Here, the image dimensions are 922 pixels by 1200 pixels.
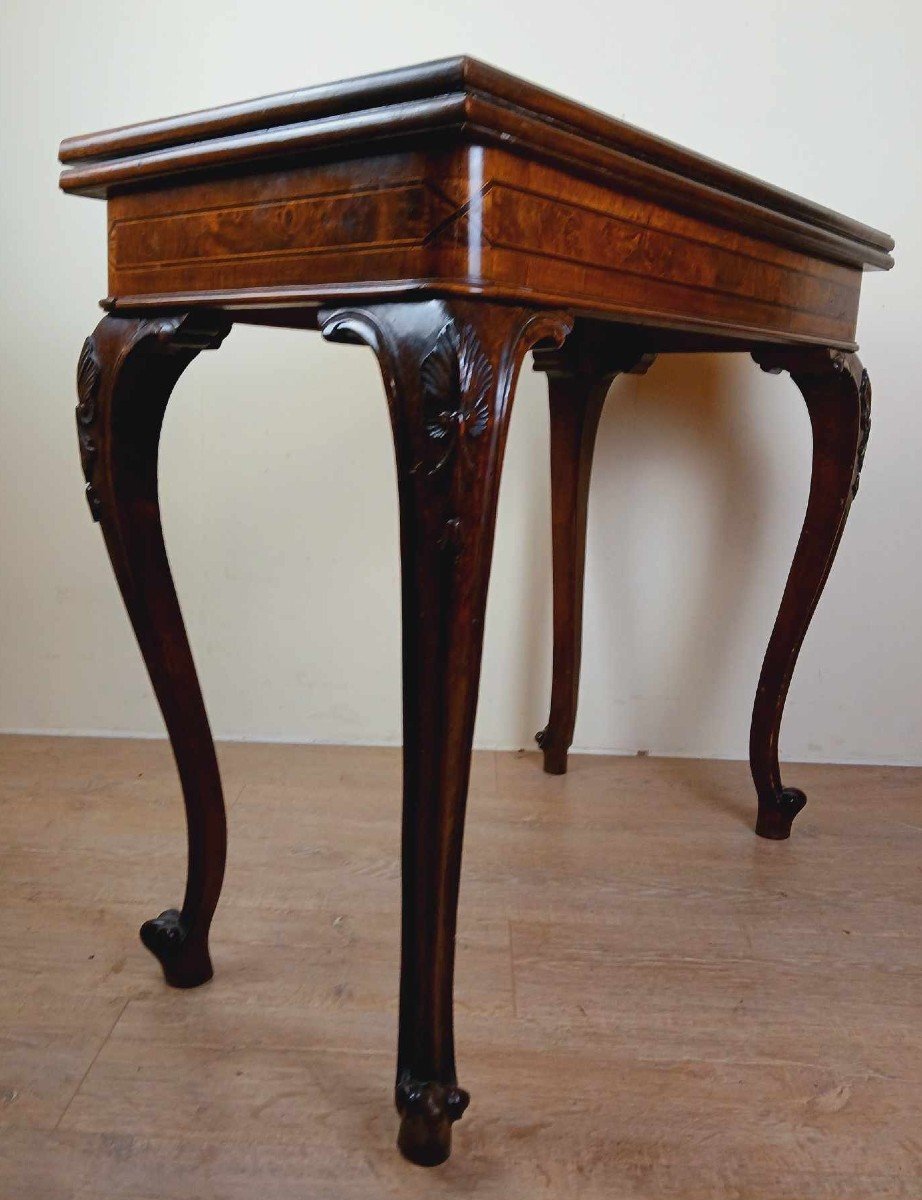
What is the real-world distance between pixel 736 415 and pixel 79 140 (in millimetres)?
1033

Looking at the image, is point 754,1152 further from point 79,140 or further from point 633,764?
point 79,140

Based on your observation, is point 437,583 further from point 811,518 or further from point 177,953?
point 811,518

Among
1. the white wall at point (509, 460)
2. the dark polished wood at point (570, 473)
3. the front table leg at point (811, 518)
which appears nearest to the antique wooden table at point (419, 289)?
the front table leg at point (811, 518)

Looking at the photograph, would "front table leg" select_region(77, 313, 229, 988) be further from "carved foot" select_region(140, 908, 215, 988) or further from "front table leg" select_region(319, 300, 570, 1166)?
"front table leg" select_region(319, 300, 570, 1166)

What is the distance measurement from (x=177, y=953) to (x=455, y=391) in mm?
626

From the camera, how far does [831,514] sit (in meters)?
1.23

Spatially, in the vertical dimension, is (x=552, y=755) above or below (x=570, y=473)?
below

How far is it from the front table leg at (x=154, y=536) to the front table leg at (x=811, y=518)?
68 centimetres

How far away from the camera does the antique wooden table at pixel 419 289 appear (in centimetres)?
62

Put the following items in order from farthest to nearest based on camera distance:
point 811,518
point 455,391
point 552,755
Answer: point 552,755 → point 811,518 → point 455,391

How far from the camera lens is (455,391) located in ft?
2.03

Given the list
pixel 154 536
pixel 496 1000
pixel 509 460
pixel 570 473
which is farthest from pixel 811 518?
pixel 154 536

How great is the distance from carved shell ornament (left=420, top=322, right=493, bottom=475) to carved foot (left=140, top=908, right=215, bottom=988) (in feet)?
1.88

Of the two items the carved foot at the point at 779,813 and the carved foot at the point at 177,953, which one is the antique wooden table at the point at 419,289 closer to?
the carved foot at the point at 177,953
